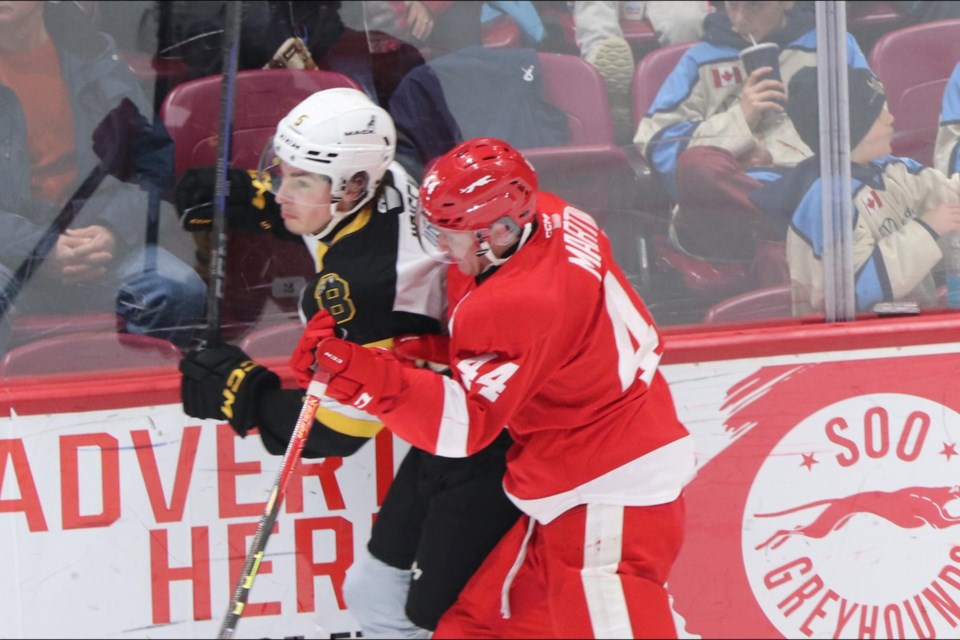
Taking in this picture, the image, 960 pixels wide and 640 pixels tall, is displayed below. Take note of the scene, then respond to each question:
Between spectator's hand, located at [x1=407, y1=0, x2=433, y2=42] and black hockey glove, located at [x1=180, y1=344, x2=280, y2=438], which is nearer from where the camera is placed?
black hockey glove, located at [x1=180, y1=344, x2=280, y2=438]

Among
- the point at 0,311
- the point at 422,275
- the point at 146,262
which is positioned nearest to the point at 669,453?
the point at 422,275

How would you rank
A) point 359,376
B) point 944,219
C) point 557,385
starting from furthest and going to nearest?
point 944,219 → point 557,385 → point 359,376

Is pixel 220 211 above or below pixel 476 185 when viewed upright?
below

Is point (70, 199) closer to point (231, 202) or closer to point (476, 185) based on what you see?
point (231, 202)

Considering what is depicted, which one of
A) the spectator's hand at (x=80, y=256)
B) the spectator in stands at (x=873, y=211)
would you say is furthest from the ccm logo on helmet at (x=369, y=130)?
the spectator in stands at (x=873, y=211)

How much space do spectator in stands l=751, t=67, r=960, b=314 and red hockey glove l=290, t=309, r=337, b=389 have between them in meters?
1.16

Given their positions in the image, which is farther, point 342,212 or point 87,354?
point 87,354

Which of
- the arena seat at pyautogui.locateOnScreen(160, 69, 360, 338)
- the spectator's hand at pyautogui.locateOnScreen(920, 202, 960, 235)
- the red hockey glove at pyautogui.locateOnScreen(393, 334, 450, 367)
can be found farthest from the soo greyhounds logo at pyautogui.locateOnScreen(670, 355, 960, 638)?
the arena seat at pyautogui.locateOnScreen(160, 69, 360, 338)

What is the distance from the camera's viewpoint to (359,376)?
193cm

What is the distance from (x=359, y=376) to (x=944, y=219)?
1499mm

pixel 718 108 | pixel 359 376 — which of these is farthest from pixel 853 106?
pixel 359 376

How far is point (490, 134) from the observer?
2.74 meters

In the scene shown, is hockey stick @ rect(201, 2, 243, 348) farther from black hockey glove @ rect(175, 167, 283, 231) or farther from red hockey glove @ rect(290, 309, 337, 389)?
red hockey glove @ rect(290, 309, 337, 389)

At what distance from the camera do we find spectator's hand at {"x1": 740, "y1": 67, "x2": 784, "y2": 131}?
2748 mm
